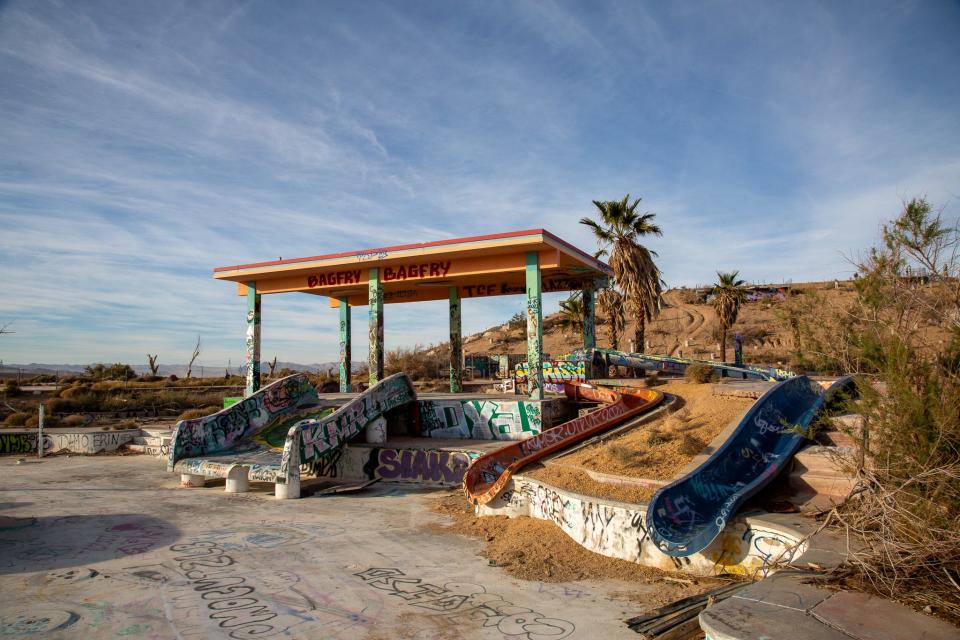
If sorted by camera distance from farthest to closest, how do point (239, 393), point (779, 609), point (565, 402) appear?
point (239, 393) < point (565, 402) < point (779, 609)

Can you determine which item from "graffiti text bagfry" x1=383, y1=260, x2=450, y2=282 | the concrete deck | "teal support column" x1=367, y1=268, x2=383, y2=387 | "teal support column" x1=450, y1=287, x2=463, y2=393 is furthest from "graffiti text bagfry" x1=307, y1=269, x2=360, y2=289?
the concrete deck

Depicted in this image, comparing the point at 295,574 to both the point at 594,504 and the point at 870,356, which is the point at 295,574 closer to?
the point at 594,504

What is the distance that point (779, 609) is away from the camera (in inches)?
186

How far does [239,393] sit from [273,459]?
72.9 ft

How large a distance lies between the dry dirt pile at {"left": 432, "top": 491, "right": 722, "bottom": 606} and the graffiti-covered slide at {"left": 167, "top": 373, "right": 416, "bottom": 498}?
423 cm

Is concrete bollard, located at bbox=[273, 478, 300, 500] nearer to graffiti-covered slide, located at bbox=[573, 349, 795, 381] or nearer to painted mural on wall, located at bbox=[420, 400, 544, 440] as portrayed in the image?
painted mural on wall, located at bbox=[420, 400, 544, 440]

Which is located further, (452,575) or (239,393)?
(239,393)

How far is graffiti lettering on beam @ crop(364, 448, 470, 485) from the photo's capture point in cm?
1296

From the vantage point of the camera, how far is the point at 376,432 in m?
14.6

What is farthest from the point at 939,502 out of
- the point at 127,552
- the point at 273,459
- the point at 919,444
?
the point at 273,459

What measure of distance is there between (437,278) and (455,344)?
486 centimetres

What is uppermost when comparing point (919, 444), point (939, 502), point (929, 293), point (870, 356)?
Result: point (929, 293)

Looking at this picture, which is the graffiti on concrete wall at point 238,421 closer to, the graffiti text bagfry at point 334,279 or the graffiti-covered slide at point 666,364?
the graffiti text bagfry at point 334,279

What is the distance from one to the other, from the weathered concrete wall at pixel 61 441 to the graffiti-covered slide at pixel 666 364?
54.7ft
